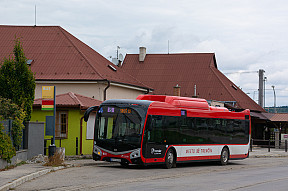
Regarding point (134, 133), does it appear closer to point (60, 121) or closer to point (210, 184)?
point (210, 184)

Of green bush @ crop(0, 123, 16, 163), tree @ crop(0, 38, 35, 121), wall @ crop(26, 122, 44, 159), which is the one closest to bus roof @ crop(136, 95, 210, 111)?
wall @ crop(26, 122, 44, 159)

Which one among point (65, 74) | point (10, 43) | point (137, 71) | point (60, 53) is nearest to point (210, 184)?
point (65, 74)

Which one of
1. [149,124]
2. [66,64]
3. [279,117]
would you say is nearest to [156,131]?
[149,124]

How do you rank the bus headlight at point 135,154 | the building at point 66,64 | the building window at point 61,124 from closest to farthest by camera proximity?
the bus headlight at point 135,154
the building window at point 61,124
the building at point 66,64

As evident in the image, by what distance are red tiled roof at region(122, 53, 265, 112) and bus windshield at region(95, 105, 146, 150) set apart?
3769 cm

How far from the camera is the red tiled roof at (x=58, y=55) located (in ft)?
124

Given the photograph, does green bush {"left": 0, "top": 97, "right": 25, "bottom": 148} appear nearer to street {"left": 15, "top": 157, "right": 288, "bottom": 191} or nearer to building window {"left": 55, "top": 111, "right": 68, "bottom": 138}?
street {"left": 15, "top": 157, "right": 288, "bottom": 191}

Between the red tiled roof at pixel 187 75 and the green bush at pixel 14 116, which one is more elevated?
the red tiled roof at pixel 187 75

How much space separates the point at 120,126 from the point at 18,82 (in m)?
5.80

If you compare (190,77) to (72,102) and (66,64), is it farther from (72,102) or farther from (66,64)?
(72,102)

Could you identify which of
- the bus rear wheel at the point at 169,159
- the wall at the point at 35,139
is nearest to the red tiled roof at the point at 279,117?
the bus rear wheel at the point at 169,159

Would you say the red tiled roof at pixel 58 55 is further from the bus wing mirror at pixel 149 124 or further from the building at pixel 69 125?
the bus wing mirror at pixel 149 124

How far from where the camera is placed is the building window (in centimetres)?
3027

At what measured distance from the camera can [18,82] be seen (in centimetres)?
2567
